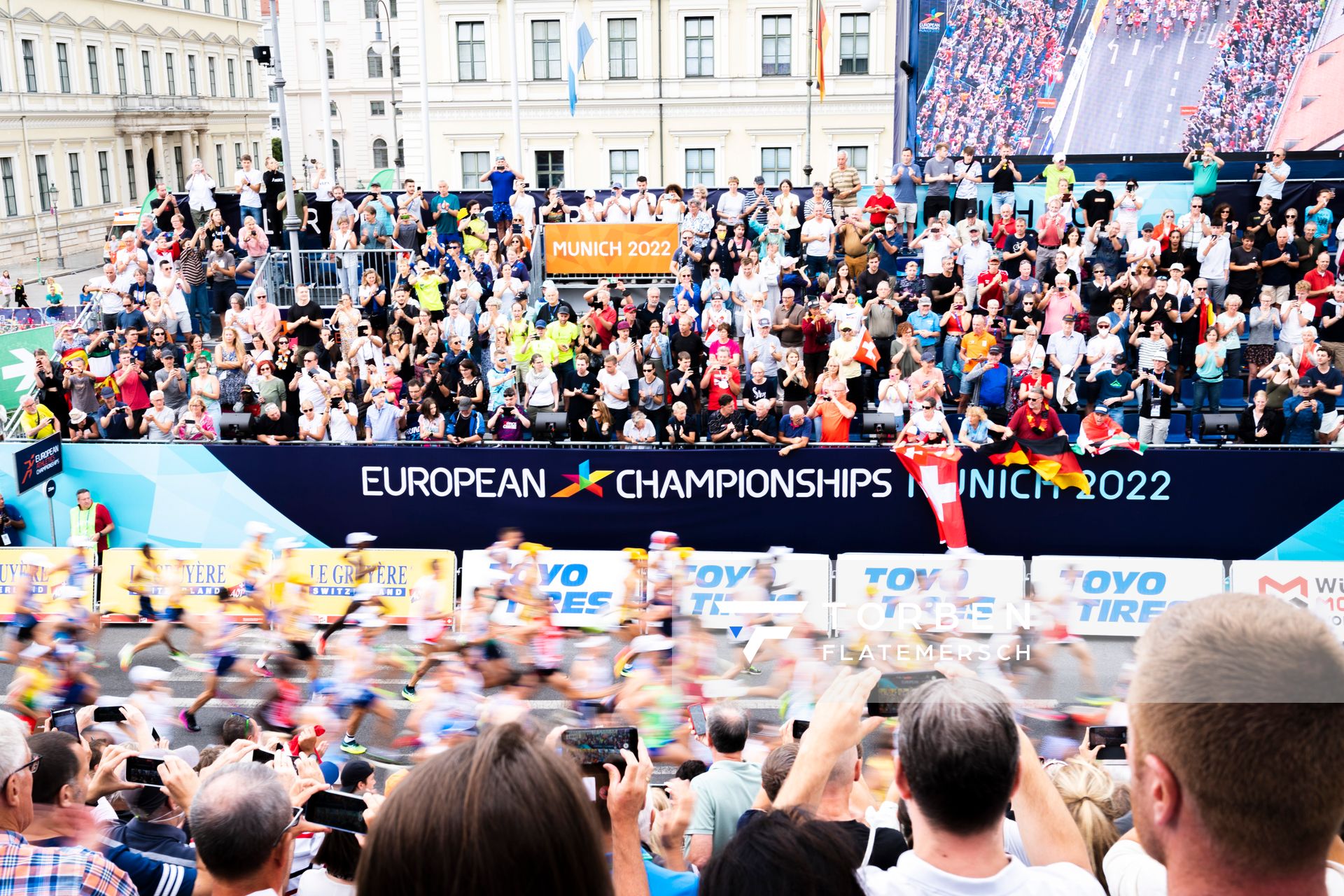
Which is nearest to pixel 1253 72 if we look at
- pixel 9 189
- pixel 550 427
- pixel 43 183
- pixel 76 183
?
pixel 550 427

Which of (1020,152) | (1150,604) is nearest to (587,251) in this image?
(1020,152)

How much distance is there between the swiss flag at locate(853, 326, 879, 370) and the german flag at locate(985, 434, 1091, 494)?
3.06 m

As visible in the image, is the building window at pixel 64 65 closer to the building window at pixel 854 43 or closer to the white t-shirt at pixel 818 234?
the building window at pixel 854 43

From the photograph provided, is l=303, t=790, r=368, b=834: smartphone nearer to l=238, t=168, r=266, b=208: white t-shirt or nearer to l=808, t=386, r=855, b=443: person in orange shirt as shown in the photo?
l=808, t=386, r=855, b=443: person in orange shirt

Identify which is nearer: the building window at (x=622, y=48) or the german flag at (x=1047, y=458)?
the german flag at (x=1047, y=458)

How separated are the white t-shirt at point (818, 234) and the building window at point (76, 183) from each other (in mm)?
52619

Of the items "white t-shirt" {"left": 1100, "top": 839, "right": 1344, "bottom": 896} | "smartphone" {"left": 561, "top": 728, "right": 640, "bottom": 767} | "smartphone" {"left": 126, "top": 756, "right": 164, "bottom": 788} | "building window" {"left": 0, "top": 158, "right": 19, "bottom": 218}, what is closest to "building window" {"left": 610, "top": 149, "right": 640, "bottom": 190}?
"building window" {"left": 0, "top": 158, "right": 19, "bottom": 218}

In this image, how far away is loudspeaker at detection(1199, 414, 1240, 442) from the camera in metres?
14.5

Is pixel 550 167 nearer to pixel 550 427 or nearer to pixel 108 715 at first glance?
pixel 550 427

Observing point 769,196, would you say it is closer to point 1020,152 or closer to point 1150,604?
point 1020,152

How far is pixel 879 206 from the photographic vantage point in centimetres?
1902

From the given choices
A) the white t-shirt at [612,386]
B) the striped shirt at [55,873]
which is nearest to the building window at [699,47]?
the white t-shirt at [612,386]

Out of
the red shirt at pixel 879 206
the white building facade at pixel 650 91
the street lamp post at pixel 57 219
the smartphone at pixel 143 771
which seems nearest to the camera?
the smartphone at pixel 143 771

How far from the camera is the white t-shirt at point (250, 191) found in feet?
70.9
